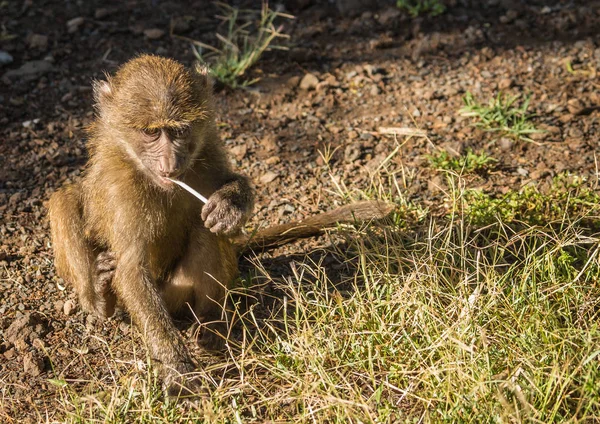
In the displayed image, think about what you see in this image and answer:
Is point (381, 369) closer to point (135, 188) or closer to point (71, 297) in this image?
point (135, 188)

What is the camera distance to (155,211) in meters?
4.13

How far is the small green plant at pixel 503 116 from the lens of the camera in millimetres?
5602

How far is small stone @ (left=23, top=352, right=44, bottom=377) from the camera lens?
4.05 metres

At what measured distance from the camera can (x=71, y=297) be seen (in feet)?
15.0

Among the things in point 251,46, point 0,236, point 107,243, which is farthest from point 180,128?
point 251,46

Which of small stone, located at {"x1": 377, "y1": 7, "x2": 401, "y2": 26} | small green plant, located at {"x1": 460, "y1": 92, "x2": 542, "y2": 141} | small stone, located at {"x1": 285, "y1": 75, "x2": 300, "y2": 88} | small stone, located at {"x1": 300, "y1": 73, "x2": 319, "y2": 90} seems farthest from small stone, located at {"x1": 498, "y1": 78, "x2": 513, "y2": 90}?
small stone, located at {"x1": 285, "y1": 75, "x2": 300, "y2": 88}

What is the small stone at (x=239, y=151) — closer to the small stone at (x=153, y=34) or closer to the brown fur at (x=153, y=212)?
the brown fur at (x=153, y=212)

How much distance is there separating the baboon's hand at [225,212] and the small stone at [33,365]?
1.09 meters

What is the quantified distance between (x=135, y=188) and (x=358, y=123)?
2.27m

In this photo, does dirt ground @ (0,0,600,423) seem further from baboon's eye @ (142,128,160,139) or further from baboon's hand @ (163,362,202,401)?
baboon's eye @ (142,128,160,139)

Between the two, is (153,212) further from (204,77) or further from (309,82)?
(309,82)

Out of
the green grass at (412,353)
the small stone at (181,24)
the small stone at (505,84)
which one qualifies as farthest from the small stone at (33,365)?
Result: the small stone at (505,84)

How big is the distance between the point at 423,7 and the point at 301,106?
5.21 feet

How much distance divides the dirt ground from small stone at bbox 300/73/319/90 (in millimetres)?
32
